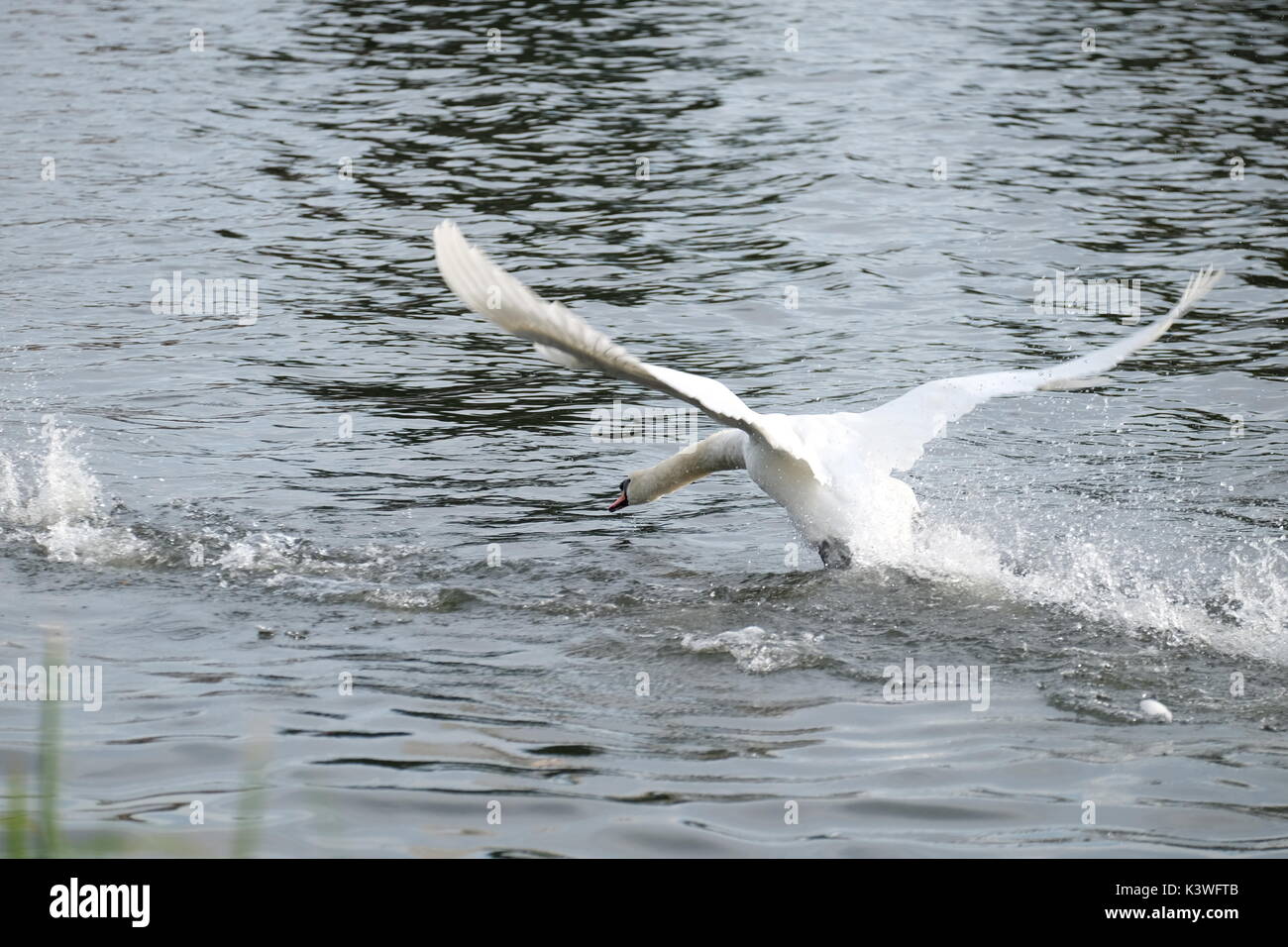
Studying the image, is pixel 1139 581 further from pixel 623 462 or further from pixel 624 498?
pixel 623 462

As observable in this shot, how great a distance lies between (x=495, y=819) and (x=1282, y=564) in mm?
4726

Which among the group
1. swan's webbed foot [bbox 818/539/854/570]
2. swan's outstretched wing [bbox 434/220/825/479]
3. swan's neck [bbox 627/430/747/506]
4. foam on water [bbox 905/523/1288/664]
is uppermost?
swan's outstretched wing [bbox 434/220/825/479]

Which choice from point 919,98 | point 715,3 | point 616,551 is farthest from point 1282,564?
point 715,3

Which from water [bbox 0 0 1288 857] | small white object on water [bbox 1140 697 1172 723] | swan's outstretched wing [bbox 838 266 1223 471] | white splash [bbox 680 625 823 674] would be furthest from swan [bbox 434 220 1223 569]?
small white object on water [bbox 1140 697 1172 723]

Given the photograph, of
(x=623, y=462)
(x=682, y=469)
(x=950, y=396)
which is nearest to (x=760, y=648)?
(x=682, y=469)

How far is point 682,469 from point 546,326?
277cm

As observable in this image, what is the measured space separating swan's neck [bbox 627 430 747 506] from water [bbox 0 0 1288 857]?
0.87 feet

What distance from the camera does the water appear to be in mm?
6125

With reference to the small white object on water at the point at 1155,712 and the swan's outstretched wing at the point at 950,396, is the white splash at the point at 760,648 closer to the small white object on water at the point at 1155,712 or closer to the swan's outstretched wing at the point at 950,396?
the small white object on water at the point at 1155,712

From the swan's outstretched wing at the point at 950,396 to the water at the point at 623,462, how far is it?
640 mm

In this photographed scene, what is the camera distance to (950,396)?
9.22 m

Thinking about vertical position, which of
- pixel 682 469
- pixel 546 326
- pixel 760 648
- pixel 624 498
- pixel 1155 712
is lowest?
pixel 1155 712

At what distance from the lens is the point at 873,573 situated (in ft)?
28.2

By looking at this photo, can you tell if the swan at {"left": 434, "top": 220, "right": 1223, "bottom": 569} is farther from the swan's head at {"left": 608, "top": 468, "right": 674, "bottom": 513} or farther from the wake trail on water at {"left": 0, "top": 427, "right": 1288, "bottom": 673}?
the wake trail on water at {"left": 0, "top": 427, "right": 1288, "bottom": 673}
